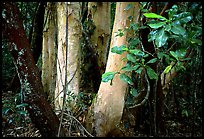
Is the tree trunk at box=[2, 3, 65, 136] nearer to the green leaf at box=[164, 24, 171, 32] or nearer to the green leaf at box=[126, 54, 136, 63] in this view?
the green leaf at box=[126, 54, 136, 63]

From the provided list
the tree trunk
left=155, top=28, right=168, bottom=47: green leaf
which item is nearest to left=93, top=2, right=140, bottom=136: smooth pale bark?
the tree trunk

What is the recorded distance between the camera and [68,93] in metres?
3.34

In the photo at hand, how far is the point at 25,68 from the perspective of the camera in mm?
2230

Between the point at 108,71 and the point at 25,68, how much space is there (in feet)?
3.38

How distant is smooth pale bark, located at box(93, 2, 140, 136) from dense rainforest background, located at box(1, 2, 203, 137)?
0.03 feet

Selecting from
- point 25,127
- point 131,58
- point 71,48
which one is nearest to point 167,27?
point 131,58

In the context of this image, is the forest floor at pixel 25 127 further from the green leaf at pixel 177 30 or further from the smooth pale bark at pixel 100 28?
the green leaf at pixel 177 30

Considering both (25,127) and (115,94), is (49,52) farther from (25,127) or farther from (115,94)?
(115,94)

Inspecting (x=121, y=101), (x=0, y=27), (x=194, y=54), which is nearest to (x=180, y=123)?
(x=194, y=54)

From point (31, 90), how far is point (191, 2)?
1566mm

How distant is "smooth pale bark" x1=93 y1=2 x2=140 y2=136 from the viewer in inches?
116

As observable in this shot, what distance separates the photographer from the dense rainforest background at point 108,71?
80.9 inches

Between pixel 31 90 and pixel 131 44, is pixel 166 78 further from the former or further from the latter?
pixel 31 90

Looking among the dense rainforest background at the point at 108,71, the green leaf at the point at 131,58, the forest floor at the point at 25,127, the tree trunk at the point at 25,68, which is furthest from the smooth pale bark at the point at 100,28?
the green leaf at the point at 131,58
